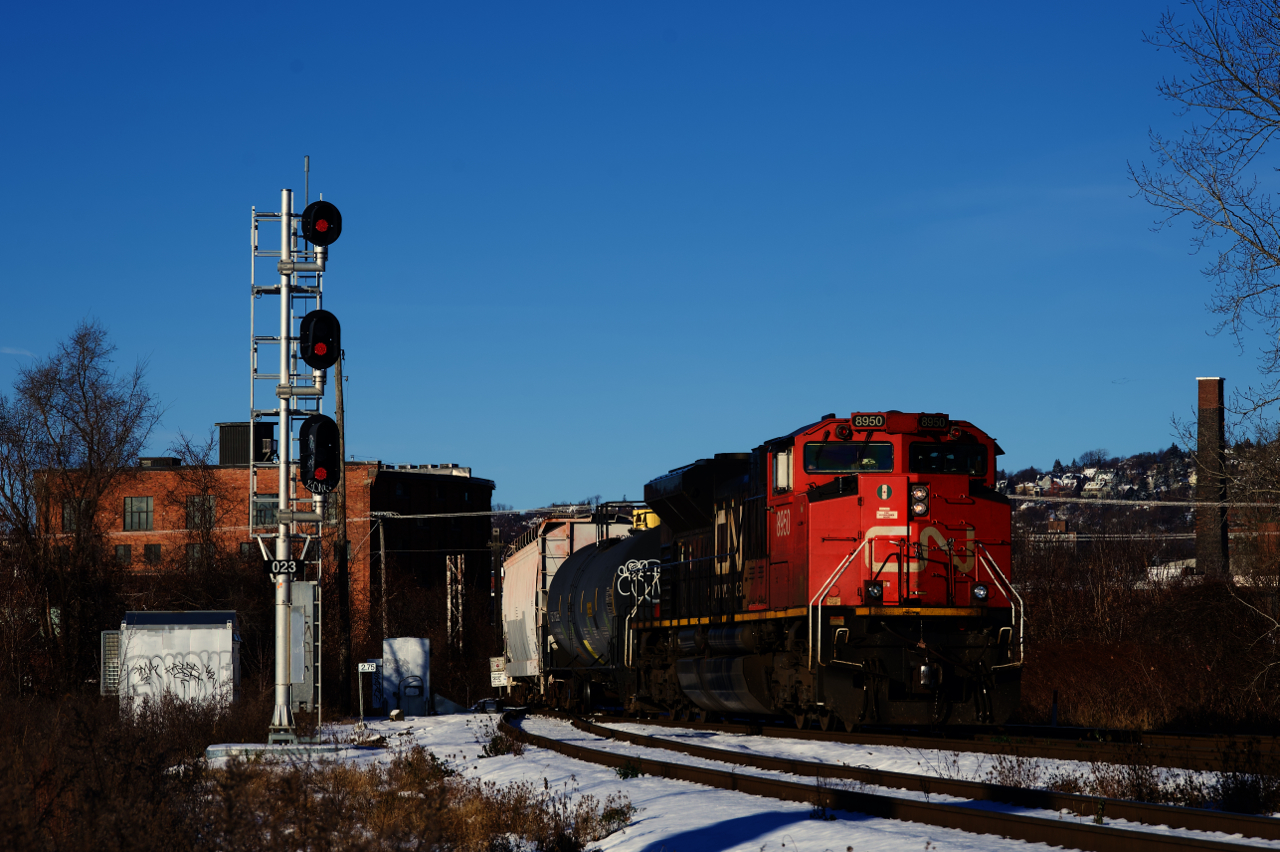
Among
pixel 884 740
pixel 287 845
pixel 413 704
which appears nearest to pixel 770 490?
pixel 884 740

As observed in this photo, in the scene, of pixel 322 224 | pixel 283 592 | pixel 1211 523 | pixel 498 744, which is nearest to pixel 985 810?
pixel 498 744

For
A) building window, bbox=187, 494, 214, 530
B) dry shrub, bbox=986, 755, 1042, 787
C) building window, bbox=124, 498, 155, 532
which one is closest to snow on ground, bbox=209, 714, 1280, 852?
dry shrub, bbox=986, 755, 1042, 787

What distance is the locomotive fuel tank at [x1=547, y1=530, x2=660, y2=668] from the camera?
82.1ft

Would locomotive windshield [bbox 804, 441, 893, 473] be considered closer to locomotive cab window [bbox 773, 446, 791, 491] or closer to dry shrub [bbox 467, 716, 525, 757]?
locomotive cab window [bbox 773, 446, 791, 491]

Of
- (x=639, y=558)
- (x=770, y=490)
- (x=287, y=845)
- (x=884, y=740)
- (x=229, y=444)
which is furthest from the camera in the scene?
(x=229, y=444)

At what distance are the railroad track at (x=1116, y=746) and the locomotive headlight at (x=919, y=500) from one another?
2915mm

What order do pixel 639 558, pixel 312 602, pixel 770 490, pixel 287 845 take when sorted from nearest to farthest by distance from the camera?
pixel 287 845
pixel 770 490
pixel 312 602
pixel 639 558

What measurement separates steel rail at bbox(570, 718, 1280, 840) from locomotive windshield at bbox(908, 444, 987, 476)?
4728 millimetres

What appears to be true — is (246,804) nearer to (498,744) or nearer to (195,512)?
(498,744)

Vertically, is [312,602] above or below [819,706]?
above

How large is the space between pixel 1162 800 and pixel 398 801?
6.76m

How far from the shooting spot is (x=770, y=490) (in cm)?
1878

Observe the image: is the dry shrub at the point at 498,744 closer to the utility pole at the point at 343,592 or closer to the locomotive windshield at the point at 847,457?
the locomotive windshield at the point at 847,457

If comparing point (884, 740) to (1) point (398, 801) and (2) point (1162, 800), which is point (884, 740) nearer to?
(2) point (1162, 800)
